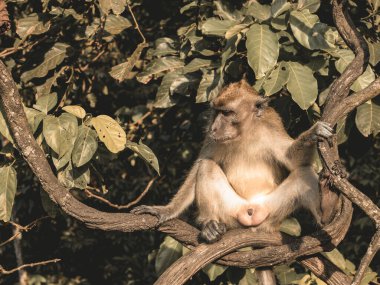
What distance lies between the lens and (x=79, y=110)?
4.34 m

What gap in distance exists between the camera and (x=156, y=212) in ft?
14.9

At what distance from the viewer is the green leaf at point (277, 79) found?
4.53m

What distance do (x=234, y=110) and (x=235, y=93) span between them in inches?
5.4

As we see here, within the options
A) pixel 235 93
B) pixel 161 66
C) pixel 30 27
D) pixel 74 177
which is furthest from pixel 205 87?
pixel 30 27

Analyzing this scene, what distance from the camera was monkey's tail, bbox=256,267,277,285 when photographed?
5.06 meters

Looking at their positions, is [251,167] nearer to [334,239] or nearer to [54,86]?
[334,239]

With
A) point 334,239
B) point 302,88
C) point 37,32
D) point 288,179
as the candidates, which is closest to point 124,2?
point 37,32

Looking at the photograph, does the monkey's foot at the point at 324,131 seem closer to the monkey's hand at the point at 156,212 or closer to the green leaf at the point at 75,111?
the monkey's hand at the point at 156,212

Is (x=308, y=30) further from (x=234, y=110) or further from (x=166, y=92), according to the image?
(x=166, y=92)

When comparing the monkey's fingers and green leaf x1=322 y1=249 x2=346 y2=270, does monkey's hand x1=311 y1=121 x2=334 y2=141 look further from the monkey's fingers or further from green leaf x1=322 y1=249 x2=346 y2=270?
green leaf x1=322 y1=249 x2=346 y2=270

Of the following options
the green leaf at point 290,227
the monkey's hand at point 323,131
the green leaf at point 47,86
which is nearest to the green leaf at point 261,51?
the monkey's hand at point 323,131

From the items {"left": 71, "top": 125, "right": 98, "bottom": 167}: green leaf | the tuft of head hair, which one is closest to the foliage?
{"left": 71, "top": 125, "right": 98, "bottom": 167}: green leaf


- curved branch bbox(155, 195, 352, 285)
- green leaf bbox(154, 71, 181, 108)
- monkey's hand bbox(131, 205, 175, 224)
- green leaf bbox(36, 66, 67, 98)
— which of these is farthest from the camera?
green leaf bbox(36, 66, 67, 98)

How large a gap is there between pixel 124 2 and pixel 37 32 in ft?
3.21
